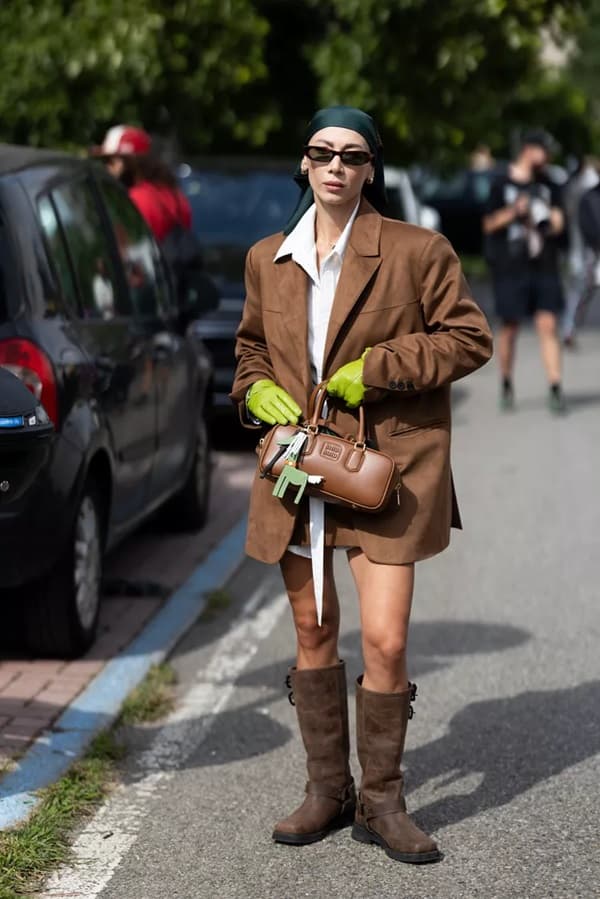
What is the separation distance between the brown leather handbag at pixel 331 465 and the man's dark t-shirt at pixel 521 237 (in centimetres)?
916

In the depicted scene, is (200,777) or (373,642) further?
(200,777)

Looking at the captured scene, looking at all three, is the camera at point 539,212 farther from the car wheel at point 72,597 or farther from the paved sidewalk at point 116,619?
the car wheel at point 72,597

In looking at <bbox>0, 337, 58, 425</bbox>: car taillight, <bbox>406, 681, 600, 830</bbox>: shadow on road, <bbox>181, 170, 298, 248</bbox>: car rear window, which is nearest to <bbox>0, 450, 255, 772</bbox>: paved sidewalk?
<bbox>0, 337, 58, 425</bbox>: car taillight

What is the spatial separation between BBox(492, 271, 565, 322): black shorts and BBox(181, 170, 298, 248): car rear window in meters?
1.65

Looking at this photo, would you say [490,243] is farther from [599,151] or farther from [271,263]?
[599,151]

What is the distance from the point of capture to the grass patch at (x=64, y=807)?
4578mm

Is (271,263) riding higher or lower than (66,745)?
higher

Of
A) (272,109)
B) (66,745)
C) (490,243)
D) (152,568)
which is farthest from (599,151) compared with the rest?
(66,745)

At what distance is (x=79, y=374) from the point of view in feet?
21.4

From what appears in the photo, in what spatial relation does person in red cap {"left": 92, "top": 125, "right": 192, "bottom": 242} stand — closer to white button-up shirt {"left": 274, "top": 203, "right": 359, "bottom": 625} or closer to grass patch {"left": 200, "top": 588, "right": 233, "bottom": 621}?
grass patch {"left": 200, "top": 588, "right": 233, "bottom": 621}

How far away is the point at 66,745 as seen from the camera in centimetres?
566

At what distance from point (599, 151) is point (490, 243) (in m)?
31.6

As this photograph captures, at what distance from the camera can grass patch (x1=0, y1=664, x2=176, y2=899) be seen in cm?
458

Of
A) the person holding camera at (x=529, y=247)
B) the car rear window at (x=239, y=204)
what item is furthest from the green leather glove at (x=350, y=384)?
the person holding camera at (x=529, y=247)
